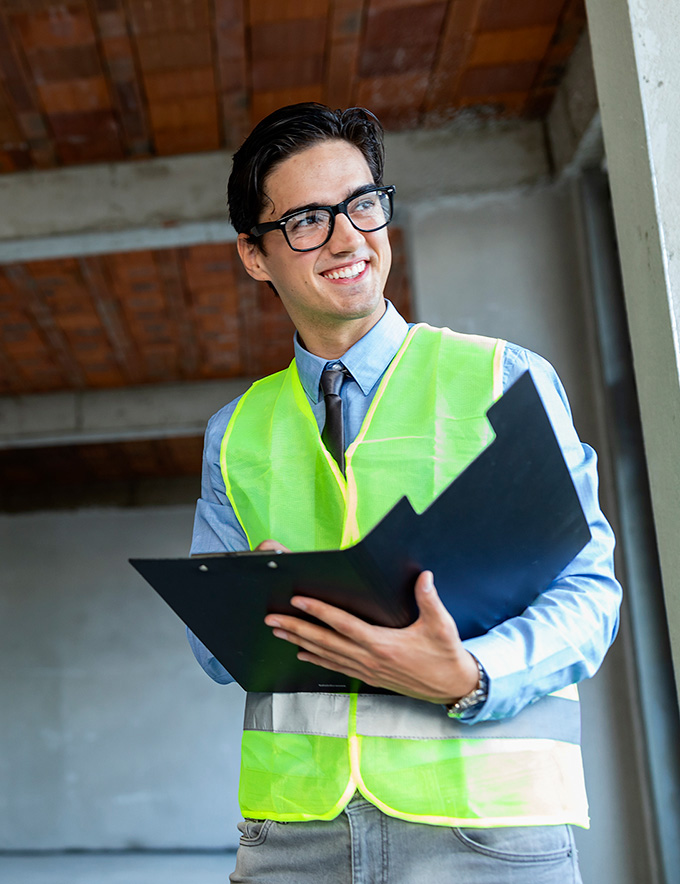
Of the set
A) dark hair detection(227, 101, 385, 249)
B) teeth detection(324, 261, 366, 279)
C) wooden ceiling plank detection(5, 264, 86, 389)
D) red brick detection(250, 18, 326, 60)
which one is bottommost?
teeth detection(324, 261, 366, 279)

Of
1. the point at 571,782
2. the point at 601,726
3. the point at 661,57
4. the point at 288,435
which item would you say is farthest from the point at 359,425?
the point at 601,726

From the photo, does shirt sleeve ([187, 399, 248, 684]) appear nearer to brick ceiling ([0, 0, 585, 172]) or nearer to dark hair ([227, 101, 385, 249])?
dark hair ([227, 101, 385, 249])

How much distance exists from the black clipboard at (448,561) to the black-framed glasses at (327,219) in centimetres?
58

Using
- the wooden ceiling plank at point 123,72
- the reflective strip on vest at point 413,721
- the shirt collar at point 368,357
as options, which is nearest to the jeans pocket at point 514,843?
the reflective strip on vest at point 413,721

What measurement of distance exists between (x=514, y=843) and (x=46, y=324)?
213 inches

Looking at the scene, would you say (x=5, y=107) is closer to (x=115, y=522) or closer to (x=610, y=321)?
(x=610, y=321)

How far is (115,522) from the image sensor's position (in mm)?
9836

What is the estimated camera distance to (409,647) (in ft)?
3.33

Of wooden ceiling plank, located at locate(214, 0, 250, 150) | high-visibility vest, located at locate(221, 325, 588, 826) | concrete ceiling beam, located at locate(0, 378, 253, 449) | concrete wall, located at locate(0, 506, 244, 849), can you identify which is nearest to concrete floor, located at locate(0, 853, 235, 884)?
concrete wall, located at locate(0, 506, 244, 849)

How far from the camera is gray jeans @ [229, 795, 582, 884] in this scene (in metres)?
1.07

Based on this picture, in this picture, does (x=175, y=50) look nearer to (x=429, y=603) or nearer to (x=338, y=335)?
(x=338, y=335)

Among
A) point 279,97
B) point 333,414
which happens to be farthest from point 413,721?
point 279,97

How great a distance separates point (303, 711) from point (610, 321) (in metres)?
2.76

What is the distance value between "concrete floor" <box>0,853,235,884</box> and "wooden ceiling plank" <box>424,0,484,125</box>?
19.2ft
